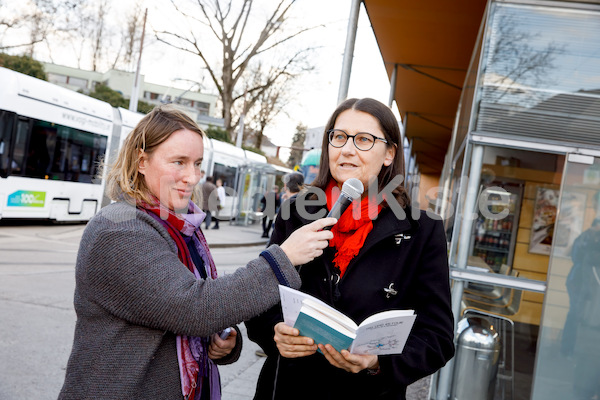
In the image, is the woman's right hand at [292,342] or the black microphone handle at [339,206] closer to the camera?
the woman's right hand at [292,342]

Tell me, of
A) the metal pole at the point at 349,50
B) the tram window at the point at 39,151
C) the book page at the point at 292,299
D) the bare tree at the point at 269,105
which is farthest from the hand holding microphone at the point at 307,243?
the bare tree at the point at 269,105

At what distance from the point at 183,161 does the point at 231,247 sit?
1493 centimetres

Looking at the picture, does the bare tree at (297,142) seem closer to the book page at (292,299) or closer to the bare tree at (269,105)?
the bare tree at (269,105)

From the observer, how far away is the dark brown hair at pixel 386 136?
2.29 metres

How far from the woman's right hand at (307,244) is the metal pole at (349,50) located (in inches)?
148

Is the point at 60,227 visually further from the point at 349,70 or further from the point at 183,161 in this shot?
the point at 183,161

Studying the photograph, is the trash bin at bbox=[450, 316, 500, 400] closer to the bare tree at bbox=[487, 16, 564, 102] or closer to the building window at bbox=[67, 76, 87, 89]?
the bare tree at bbox=[487, 16, 564, 102]

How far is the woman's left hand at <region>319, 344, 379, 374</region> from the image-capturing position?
6.03 feet

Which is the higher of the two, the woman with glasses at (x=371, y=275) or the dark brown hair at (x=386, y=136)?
the dark brown hair at (x=386, y=136)

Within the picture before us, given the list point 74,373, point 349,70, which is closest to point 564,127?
point 349,70

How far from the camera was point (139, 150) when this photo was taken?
1.98 metres

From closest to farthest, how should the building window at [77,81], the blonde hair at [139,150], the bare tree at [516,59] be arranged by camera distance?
1. the blonde hair at [139,150]
2. the bare tree at [516,59]
3. the building window at [77,81]

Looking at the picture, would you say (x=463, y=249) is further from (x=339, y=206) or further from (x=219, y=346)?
(x=219, y=346)

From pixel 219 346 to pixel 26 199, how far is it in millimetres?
13776
